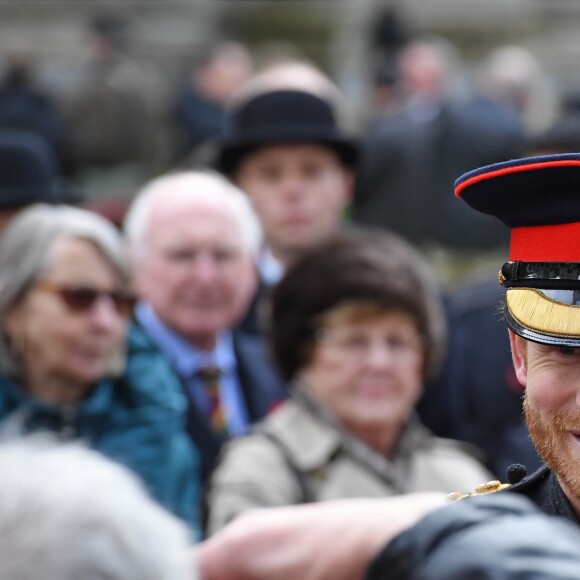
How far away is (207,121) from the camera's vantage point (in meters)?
13.6

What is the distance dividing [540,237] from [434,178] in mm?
7971

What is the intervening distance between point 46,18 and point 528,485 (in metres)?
18.6

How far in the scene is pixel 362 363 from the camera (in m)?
4.54

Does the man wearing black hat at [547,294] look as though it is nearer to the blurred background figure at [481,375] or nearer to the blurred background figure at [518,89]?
the blurred background figure at [481,375]

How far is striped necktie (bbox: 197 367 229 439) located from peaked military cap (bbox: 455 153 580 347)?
256cm

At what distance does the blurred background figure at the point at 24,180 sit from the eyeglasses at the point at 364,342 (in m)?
1.79

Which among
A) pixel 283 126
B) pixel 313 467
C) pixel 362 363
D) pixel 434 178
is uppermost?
pixel 283 126

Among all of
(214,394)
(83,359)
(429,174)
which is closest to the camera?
(83,359)

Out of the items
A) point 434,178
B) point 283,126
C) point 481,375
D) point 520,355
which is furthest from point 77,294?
point 434,178

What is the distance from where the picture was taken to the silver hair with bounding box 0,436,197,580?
158 centimetres

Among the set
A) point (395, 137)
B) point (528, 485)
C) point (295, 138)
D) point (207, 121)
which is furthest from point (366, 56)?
point (528, 485)

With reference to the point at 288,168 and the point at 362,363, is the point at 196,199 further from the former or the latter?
the point at 362,363

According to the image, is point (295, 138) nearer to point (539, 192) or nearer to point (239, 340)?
point (239, 340)

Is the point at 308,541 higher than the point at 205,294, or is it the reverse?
the point at 308,541
